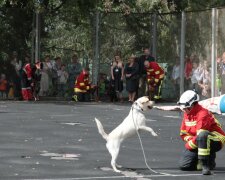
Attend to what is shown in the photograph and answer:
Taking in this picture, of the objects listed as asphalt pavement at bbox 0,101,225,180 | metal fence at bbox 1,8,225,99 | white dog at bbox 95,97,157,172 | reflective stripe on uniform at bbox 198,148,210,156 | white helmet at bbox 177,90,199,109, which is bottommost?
asphalt pavement at bbox 0,101,225,180

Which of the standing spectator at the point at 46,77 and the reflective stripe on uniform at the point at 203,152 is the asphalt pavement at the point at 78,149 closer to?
the reflective stripe on uniform at the point at 203,152

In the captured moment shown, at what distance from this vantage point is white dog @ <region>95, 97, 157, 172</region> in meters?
13.5

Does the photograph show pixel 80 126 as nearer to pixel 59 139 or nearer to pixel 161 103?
pixel 59 139

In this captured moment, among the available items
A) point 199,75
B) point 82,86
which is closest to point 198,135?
point 199,75

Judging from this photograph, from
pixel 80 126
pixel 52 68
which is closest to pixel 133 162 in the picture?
pixel 80 126

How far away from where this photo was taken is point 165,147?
57.5 feet

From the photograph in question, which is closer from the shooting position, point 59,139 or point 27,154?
point 27,154

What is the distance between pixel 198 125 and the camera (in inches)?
549

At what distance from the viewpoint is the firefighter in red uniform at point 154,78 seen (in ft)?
109

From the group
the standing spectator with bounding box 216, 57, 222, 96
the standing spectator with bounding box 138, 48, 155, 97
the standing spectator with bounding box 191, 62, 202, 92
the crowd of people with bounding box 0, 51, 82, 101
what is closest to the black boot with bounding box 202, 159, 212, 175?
the standing spectator with bounding box 216, 57, 222, 96

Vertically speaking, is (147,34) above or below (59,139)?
above

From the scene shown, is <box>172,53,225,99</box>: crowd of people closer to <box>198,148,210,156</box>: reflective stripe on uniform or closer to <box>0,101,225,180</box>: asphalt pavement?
<box>0,101,225,180</box>: asphalt pavement

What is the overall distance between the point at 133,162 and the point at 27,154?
6.64 feet

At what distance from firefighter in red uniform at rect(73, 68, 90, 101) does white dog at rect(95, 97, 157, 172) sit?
19.5 m
